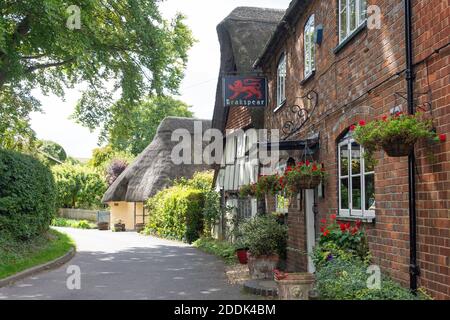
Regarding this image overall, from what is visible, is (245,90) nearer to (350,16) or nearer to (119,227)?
(350,16)

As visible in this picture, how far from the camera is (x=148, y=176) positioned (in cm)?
3591

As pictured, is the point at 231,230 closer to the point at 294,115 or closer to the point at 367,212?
the point at 294,115

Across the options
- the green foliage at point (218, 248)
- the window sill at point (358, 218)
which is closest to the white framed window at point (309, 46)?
the window sill at point (358, 218)

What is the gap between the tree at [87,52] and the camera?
13836 millimetres

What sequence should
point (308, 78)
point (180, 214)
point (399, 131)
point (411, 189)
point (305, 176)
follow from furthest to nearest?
point (180, 214) → point (308, 78) → point (305, 176) → point (411, 189) → point (399, 131)

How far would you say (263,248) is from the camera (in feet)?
39.7

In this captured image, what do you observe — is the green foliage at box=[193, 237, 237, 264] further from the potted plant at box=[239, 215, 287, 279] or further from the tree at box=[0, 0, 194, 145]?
the tree at box=[0, 0, 194, 145]

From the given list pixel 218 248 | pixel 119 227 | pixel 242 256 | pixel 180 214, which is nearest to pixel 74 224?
pixel 119 227

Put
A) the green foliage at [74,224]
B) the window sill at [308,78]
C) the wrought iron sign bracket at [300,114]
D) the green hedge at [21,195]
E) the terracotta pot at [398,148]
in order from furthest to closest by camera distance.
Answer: the green foliage at [74,224] < the green hedge at [21,195] < the wrought iron sign bracket at [300,114] < the window sill at [308,78] < the terracotta pot at [398,148]

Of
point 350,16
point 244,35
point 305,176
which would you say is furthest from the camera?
point 244,35

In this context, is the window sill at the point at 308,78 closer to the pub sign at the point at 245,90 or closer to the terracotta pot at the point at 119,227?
the pub sign at the point at 245,90

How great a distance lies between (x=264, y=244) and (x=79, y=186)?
38985 millimetres

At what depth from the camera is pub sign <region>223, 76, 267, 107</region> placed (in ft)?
49.7

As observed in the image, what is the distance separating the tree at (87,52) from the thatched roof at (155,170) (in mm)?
12709
